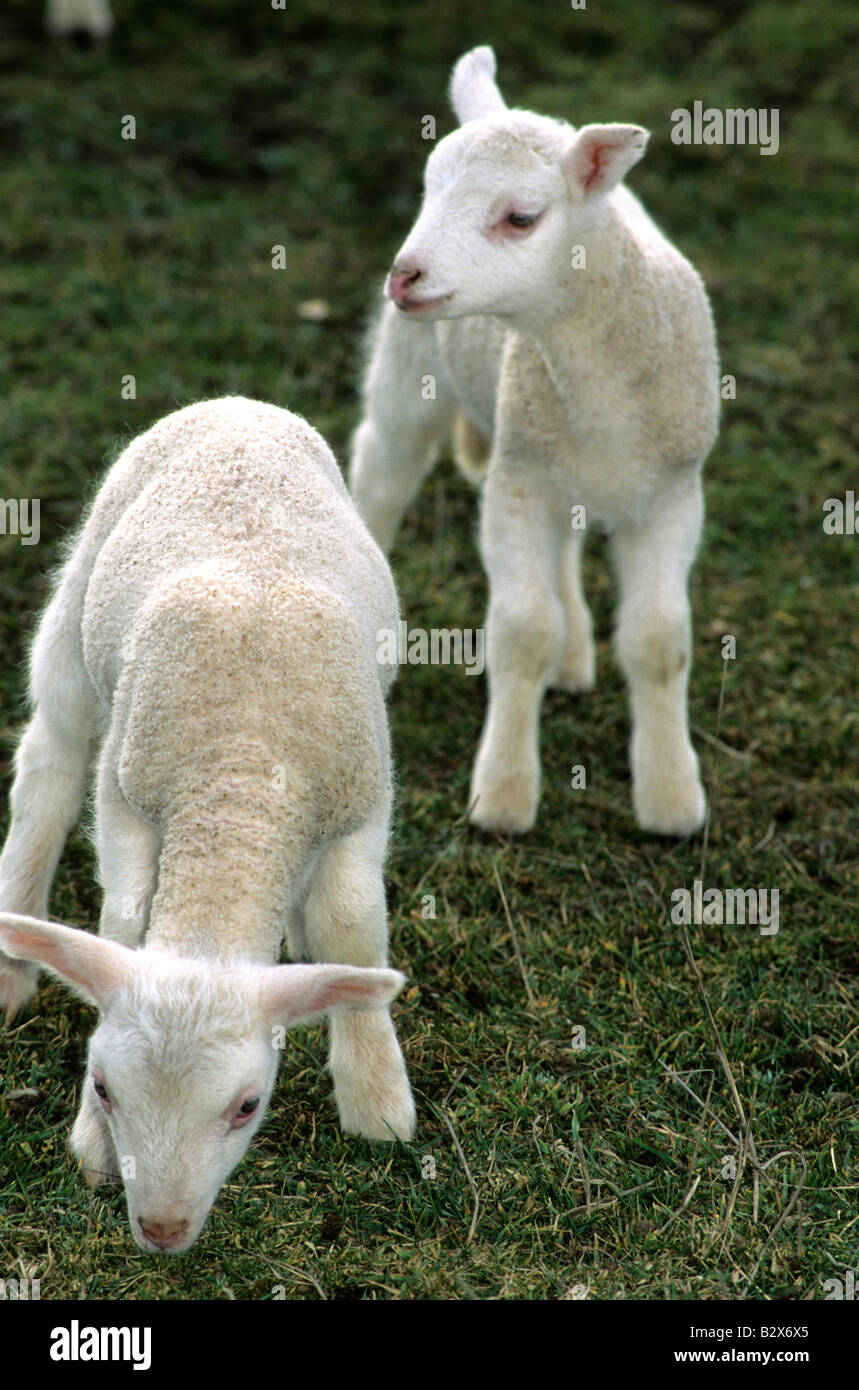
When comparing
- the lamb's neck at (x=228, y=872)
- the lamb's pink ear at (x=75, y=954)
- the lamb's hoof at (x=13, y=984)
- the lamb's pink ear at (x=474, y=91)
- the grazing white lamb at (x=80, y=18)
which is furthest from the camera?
the grazing white lamb at (x=80, y=18)

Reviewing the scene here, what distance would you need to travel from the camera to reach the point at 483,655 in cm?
630

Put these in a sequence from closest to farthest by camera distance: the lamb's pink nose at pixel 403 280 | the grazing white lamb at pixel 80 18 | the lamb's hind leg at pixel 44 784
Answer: the lamb's hind leg at pixel 44 784, the lamb's pink nose at pixel 403 280, the grazing white lamb at pixel 80 18

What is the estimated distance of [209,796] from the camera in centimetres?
351

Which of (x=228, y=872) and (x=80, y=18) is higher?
(x=80, y=18)

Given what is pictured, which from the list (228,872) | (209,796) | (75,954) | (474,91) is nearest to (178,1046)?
(75,954)

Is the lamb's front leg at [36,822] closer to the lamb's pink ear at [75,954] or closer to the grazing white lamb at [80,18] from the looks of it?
the lamb's pink ear at [75,954]

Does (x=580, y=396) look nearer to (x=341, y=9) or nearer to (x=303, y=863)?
(x=303, y=863)

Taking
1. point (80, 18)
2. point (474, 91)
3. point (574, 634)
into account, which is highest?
point (80, 18)

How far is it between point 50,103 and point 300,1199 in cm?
830

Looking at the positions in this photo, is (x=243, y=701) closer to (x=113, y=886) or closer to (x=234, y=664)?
(x=234, y=664)

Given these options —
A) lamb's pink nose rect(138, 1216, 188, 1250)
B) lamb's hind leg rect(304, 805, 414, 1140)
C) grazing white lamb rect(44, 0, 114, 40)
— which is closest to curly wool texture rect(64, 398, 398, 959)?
lamb's hind leg rect(304, 805, 414, 1140)

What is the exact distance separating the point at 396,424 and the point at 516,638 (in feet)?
4.31

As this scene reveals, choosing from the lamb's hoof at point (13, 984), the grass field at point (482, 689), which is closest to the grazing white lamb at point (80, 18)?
the grass field at point (482, 689)

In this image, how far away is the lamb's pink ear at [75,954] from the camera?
3.20m
